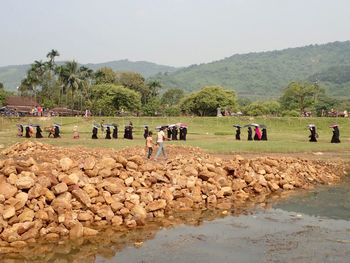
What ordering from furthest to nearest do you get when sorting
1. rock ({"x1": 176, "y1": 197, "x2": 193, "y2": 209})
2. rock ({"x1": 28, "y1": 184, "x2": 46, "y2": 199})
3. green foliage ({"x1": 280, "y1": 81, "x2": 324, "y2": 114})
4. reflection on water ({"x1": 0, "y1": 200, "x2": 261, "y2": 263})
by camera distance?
green foliage ({"x1": 280, "y1": 81, "x2": 324, "y2": 114}) → rock ({"x1": 176, "y1": 197, "x2": 193, "y2": 209}) → rock ({"x1": 28, "y1": 184, "x2": 46, "y2": 199}) → reflection on water ({"x1": 0, "y1": 200, "x2": 261, "y2": 263})

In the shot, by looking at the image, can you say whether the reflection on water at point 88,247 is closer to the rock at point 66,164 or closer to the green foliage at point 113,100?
the rock at point 66,164

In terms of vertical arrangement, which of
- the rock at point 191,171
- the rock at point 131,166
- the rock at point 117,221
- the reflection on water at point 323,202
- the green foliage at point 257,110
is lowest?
the rock at point 117,221

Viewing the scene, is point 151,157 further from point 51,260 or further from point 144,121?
point 144,121

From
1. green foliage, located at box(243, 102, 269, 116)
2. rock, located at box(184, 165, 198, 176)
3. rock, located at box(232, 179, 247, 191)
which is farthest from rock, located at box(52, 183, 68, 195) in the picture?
green foliage, located at box(243, 102, 269, 116)

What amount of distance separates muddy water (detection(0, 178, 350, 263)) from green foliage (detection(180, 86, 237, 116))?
3067 inches

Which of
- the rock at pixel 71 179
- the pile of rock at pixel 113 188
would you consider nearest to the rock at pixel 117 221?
the pile of rock at pixel 113 188

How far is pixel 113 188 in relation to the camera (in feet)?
55.1

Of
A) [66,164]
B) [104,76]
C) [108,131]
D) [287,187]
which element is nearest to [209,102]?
[104,76]

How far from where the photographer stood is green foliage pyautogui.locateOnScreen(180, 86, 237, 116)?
95.4 meters

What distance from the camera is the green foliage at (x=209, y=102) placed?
3755 inches

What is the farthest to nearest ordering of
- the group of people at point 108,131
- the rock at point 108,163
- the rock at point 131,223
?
the group of people at point 108,131 → the rock at point 108,163 → the rock at point 131,223

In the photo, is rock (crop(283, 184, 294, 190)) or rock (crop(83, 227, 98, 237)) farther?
rock (crop(283, 184, 294, 190))

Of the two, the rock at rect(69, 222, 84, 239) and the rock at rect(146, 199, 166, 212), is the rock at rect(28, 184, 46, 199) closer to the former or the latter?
the rock at rect(69, 222, 84, 239)

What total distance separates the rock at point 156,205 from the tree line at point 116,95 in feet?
213
